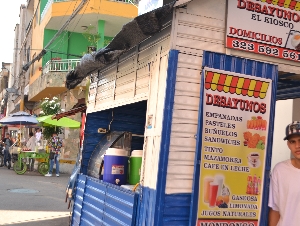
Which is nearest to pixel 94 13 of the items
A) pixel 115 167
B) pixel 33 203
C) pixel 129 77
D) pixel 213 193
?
pixel 33 203

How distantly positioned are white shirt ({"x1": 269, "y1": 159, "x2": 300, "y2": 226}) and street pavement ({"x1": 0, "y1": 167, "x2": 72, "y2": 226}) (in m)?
5.57

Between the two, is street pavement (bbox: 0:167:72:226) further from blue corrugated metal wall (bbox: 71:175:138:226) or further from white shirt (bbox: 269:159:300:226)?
white shirt (bbox: 269:159:300:226)

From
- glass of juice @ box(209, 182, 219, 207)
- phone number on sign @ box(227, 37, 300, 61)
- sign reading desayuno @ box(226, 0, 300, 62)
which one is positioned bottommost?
glass of juice @ box(209, 182, 219, 207)

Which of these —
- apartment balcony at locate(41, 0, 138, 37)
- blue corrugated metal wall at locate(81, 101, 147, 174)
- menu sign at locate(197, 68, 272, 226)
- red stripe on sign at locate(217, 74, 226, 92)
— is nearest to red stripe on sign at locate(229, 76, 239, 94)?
menu sign at locate(197, 68, 272, 226)

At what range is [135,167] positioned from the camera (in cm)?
602

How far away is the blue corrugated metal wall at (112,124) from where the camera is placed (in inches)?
300

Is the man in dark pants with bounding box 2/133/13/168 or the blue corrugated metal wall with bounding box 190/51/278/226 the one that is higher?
the blue corrugated metal wall with bounding box 190/51/278/226

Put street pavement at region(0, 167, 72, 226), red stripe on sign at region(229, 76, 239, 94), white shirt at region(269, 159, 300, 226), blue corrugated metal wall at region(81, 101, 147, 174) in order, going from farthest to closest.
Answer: street pavement at region(0, 167, 72, 226) → blue corrugated metal wall at region(81, 101, 147, 174) → red stripe on sign at region(229, 76, 239, 94) → white shirt at region(269, 159, 300, 226)

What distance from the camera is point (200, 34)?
463 centimetres

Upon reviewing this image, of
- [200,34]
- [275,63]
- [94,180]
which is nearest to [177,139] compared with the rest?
[200,34]

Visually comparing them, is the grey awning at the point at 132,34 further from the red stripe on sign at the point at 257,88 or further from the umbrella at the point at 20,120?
the umbrella at the point at 20,120

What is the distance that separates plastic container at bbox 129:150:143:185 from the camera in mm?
5977

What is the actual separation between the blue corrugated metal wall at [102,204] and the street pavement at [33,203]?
198cm

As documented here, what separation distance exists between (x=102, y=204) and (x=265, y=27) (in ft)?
10.4
